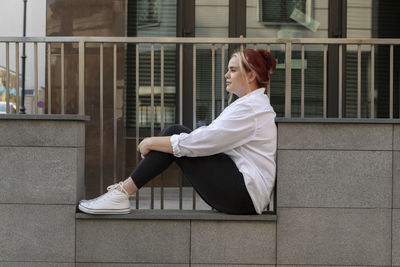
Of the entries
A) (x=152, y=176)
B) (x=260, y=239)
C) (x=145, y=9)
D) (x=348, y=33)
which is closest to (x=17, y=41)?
(x=152, y=176)

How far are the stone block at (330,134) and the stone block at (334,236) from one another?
1.42 ft

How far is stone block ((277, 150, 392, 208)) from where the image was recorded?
380 cm

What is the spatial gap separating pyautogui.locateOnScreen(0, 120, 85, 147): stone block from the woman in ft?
1.46

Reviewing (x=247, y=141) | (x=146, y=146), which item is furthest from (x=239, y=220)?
(x=146, y=146)

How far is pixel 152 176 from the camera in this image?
12.2 feet

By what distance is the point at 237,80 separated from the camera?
12.4 ft

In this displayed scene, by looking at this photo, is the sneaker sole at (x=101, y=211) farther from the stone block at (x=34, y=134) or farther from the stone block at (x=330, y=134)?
the stone block at (x=330, y=134)

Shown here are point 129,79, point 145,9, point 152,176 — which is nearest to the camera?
point 152,176

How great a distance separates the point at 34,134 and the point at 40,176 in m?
0.28

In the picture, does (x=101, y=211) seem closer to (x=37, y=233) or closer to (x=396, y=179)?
(x=37, y=233)

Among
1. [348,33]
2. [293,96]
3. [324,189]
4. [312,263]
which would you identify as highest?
[348,33]

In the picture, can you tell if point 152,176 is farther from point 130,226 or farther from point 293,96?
point 293,96

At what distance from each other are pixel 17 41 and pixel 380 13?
5460 millimetres

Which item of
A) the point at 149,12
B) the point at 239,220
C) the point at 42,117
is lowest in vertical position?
the point at 239,220
